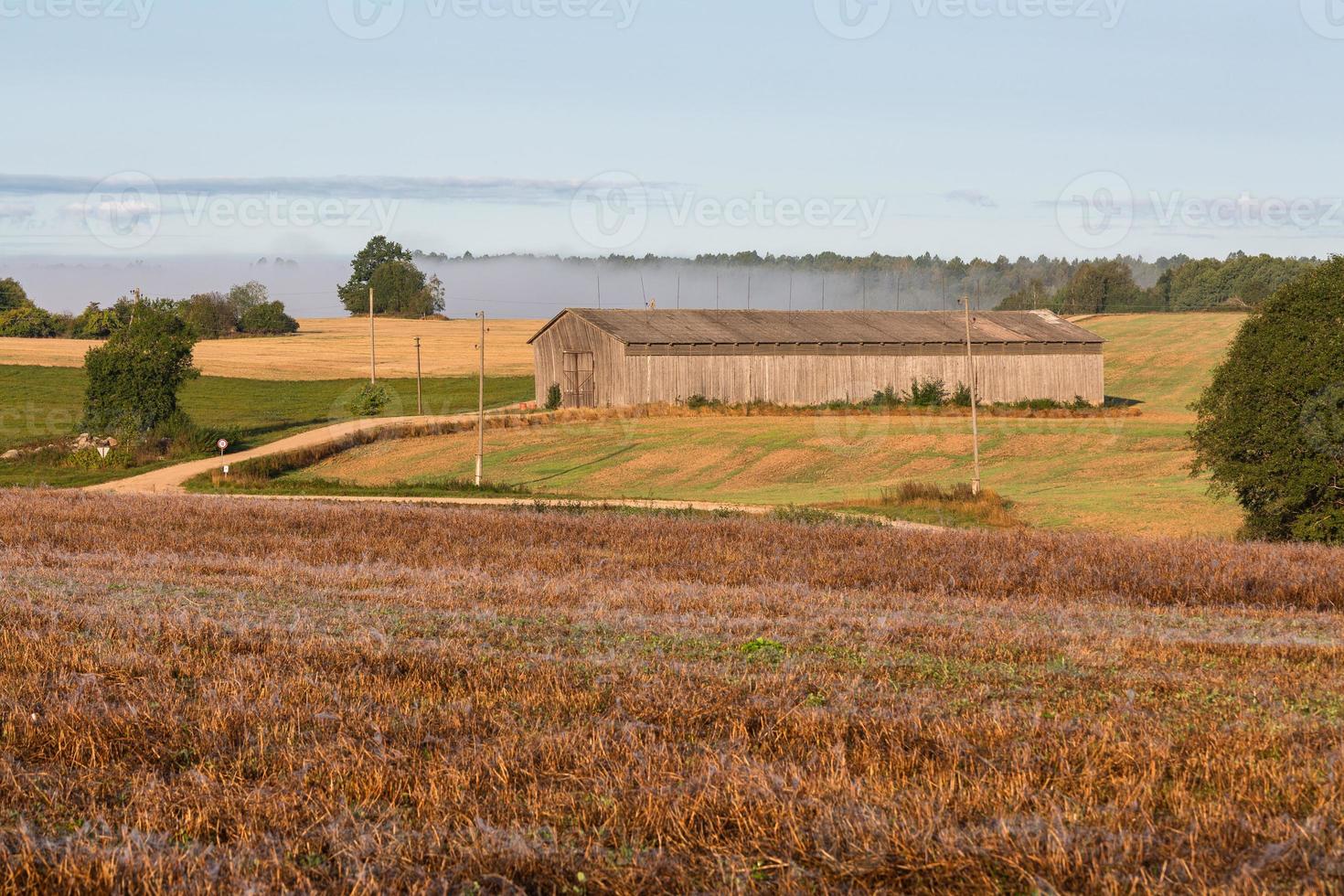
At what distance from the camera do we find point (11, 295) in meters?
170

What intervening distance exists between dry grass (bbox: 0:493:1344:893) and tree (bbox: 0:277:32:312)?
561 feet

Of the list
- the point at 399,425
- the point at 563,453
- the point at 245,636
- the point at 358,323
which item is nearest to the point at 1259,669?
the point at 245,636

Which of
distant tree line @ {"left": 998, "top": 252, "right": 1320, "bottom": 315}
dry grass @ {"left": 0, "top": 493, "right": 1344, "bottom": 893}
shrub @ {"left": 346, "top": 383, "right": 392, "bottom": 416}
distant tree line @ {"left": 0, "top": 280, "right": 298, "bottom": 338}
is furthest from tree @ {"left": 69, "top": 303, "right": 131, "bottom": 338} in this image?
dry grass @ {"left": 0, "top": 493, "right": 1344, "bottom": 893}

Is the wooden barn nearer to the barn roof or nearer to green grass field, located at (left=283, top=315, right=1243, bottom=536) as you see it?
the barn roof

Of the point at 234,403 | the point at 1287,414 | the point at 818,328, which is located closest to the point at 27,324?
the point at 234,403

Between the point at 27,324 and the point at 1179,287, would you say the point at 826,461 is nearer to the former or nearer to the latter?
the point at 27,324

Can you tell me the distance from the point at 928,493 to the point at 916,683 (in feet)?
125

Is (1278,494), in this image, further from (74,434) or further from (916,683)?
(74,434)

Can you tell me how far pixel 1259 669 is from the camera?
33.5 feet

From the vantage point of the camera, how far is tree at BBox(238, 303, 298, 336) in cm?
15638

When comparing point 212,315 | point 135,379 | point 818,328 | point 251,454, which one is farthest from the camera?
point 212,315

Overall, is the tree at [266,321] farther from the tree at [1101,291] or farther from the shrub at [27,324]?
the tree at [1101,291]

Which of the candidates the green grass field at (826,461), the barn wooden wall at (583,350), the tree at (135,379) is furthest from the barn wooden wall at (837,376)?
the tree at (135,379)

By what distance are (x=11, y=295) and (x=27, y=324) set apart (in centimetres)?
3166
